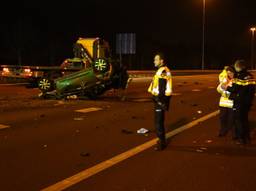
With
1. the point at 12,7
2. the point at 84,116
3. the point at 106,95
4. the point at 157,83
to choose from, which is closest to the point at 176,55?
the point at 12,7

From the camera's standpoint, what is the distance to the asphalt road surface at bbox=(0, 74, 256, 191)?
6.57m

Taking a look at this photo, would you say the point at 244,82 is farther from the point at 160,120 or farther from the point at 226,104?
the point at 160,120

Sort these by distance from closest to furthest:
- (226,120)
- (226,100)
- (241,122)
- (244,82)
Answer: (244,82), (241,122), (226,100), (226,120)

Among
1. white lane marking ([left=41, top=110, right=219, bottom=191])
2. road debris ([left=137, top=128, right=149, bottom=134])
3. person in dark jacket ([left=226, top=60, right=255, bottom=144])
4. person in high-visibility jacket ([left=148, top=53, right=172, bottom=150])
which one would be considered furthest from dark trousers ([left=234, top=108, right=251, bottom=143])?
road debris ([left=137, top=128, right=149, bottom=134])

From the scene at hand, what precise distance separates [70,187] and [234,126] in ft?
14.9

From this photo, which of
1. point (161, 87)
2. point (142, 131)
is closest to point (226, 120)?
point (142, 131)

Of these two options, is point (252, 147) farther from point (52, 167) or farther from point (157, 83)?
point (52, 167)

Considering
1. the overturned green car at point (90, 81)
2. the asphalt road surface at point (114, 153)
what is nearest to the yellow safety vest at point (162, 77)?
the asphalt road surface at point (114, 153)

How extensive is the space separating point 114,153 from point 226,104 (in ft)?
9.35

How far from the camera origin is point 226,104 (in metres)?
9.96

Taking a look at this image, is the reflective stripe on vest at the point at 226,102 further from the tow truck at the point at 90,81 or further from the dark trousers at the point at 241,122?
the tow truck at the point at 90,81

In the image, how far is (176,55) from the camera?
2734 inches

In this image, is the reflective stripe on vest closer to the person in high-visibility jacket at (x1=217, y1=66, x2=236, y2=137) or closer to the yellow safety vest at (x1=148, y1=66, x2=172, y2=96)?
the person in high-visibility jacket at (x1=217, y1=66, x2=236, y2=137)

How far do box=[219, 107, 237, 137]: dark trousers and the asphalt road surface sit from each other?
0.23 meters
